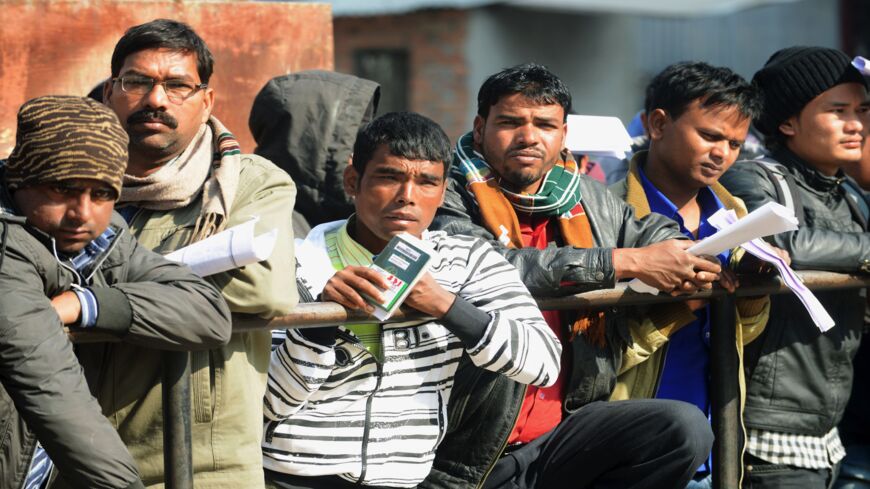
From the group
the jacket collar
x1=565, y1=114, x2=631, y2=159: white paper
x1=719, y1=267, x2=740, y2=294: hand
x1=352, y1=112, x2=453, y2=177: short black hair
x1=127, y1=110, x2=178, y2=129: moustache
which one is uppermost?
x1=127, y1=110, x2=178, y2=129: moustache

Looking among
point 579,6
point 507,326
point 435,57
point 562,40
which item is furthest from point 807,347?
point 562,40

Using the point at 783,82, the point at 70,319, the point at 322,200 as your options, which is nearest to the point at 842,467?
the point at 783,82

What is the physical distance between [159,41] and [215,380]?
101cm

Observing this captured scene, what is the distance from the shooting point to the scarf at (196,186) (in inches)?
133

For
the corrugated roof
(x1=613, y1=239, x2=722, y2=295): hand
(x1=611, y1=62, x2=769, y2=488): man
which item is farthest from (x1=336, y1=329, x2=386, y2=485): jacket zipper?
the corrugated roof

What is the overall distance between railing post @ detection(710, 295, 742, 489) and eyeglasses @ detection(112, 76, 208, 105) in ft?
5.50

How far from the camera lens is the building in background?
12672 millimetres

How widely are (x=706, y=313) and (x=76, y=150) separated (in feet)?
7.43

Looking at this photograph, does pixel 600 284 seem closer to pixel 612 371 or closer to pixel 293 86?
pixel 612 371

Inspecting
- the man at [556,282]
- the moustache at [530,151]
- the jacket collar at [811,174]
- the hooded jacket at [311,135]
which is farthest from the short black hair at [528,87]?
the jacket collar at [811,174]

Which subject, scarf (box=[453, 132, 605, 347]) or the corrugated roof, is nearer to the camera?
scarf (box=[453, 132, 605, 347])

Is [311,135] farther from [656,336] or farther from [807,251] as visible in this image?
[807,251]

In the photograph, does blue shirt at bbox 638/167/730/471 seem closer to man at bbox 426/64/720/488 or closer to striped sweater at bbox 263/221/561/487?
man at bbox 426/64/720/488

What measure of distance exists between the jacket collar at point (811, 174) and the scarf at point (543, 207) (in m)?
0.97
